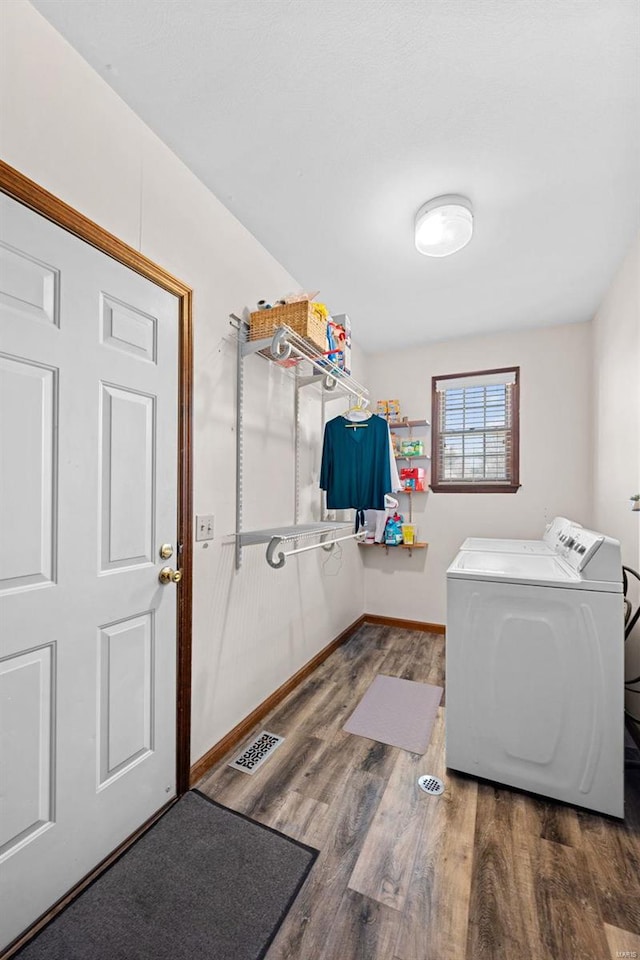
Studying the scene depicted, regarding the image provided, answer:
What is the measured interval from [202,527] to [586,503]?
303 cm

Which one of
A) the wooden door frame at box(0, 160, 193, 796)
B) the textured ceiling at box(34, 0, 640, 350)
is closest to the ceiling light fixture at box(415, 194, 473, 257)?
the textured ceiling at box(34, 0, 640, 350)

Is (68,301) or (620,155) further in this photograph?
(620,155)

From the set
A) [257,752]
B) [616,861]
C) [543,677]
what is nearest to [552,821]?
[616,861]

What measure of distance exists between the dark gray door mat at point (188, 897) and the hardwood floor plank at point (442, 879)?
1.17 feet

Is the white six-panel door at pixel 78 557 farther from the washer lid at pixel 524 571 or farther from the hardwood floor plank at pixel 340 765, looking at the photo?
the washer lid at pixel 524 571

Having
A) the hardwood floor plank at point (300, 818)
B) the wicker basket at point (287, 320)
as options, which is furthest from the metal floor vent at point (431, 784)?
the wicker basket at point (287, 320)

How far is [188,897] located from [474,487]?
321cm

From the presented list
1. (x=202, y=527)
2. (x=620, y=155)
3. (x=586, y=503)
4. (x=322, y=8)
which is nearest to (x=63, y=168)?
(x=322, y=8)

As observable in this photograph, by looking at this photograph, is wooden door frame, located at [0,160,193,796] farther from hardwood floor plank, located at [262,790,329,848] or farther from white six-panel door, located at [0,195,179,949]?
hardwood floor plank, located at [262,790,329,848]

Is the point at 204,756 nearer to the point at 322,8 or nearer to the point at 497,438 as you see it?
the point at 322,8

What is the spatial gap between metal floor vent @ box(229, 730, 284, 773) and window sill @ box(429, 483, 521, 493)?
96.6 inches

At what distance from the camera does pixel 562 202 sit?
196cm

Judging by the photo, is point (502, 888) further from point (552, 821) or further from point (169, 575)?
point (169, 575)

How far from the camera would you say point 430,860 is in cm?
141
